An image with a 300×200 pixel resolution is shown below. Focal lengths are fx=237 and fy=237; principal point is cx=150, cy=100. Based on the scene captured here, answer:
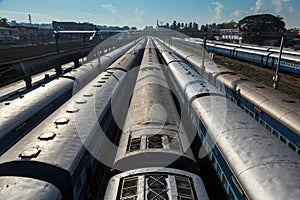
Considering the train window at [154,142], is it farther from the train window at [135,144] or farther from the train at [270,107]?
the train at [270,107]

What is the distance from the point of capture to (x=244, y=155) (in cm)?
805

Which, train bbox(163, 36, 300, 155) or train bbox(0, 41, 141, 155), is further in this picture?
train bbox(0, 41, 141, 155)

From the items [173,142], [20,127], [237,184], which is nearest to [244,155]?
[237,184]

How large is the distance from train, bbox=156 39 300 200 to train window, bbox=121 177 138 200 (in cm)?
321

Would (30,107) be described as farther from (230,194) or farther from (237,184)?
(237,184)

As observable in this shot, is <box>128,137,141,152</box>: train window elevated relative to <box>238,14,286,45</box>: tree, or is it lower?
lower

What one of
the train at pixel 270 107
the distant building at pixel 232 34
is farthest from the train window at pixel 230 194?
the distant building at pixel 232 34

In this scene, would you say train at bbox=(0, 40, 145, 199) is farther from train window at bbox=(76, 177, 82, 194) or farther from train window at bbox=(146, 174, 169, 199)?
train window at bbox=(146, 174, 169, 199)

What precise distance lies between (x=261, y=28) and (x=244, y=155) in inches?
4207

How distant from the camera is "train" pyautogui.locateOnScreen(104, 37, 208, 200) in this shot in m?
6.89

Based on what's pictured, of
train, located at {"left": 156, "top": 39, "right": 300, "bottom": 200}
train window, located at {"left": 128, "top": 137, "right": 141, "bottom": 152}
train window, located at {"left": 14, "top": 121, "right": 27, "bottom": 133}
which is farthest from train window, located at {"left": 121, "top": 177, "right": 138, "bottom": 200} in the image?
train window, located at {"left": 14, "top": 121, "right": 27, "bottom": 133}

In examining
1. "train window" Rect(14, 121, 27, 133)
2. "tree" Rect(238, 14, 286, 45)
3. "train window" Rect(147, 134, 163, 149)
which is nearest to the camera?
"train window" Rect(147, 134, 163, 149)

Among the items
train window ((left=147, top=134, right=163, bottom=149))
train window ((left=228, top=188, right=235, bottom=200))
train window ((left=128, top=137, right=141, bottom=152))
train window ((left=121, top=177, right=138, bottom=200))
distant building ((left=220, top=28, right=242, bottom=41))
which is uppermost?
distant building ((left=220, top=28, right=242, bottom=41))

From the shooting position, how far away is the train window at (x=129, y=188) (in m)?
6.72
